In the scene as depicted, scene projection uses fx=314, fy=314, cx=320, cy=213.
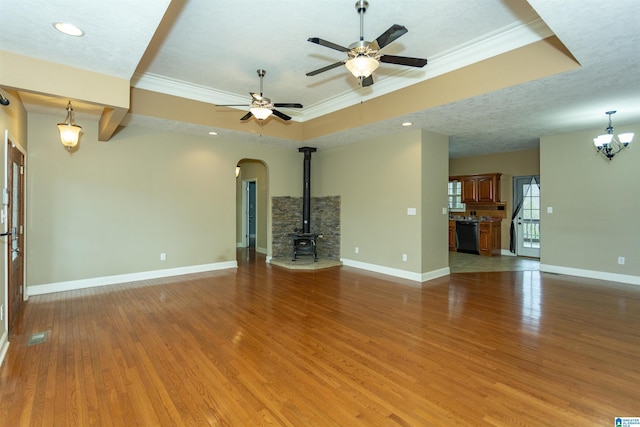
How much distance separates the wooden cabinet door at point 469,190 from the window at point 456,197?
1.01ft

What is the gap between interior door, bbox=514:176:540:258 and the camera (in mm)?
7773

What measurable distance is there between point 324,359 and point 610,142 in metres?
5.86

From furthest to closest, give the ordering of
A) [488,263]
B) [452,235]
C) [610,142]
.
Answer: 1. [452,235]
2. [488,263]
3. [610,142]

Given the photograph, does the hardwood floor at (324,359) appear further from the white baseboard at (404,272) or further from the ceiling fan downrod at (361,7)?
the ceiling fan downrod at (361,7)

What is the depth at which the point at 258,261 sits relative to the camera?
7.27m

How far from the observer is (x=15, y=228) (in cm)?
377

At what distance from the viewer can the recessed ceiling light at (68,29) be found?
233cm

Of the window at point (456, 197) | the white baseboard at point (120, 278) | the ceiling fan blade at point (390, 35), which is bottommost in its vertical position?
the white baseboard at point (120, 278)

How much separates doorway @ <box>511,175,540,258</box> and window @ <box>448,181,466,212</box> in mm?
1449

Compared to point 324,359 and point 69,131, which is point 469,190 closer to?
point 324,359

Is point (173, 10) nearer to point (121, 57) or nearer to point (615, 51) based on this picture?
point (121, 57)

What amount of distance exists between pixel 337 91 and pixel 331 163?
2.28 meters

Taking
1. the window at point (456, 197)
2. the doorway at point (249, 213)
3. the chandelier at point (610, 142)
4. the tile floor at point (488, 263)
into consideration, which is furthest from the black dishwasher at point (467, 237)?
the doorway at point (249, 213)

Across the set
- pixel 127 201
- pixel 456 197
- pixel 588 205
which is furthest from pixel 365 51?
pixel 456 197
